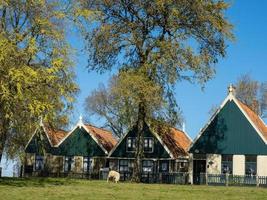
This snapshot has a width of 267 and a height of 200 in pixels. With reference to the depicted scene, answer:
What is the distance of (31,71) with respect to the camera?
1278 inches

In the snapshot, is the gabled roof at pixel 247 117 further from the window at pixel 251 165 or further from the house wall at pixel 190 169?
the window at pixel 251 165

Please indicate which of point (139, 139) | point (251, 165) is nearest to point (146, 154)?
point (139, 139)

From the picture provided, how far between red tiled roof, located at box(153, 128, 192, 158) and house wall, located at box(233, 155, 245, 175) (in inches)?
244

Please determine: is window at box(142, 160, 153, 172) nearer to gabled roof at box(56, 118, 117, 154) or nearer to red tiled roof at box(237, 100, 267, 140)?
gabled roof at box(56, 118, 117, 154)

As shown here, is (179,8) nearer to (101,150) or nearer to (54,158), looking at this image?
(101,150)

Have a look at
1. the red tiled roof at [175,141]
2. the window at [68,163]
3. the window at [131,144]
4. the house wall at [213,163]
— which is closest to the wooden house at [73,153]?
the window at [68,163]

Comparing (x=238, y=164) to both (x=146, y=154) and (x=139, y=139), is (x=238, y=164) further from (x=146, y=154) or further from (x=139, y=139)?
(x=146, y=154)

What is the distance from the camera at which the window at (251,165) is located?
5166 centimetres

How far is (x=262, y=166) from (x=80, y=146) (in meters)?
21.5

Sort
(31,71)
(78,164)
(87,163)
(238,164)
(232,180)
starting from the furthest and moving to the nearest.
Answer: (78,164)
(87,163)
(238,164)
(232,180)
(31,71)

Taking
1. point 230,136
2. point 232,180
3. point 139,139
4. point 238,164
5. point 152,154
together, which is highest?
point 230,136

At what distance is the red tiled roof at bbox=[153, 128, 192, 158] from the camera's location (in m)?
59.7

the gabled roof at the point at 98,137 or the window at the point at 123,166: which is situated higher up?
the gabled roof at the point at 98,137

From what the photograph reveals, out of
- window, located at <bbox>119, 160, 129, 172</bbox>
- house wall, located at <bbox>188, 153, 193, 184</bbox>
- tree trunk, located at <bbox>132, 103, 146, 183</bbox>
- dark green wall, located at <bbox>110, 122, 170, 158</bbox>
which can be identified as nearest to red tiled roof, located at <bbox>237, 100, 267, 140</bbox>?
house wall, located at <bbox>188, 153, 193, 184</bbox>
